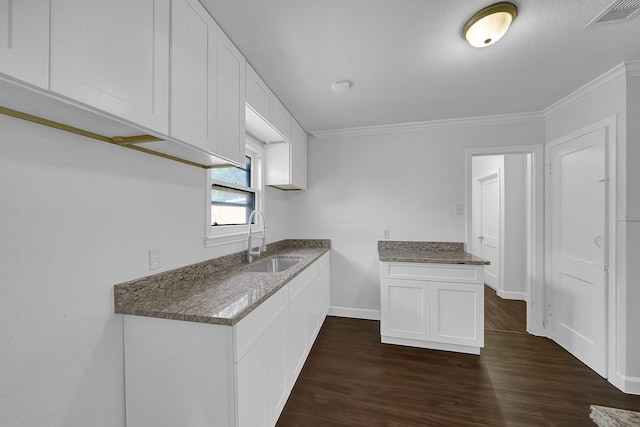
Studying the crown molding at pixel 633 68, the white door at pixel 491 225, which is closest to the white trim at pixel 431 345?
the white door at pixel 491 225

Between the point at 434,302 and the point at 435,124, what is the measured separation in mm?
2031

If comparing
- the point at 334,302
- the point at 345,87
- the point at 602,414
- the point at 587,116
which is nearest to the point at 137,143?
the point at 345,87

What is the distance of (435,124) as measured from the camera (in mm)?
3000

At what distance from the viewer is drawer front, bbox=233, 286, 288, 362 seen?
109cm

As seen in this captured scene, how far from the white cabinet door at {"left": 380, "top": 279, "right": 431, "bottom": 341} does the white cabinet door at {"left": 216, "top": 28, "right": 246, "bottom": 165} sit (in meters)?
1.97

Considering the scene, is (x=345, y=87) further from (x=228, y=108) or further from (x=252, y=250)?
(x=252, y=250)

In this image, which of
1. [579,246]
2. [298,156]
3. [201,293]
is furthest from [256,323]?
[579,246]

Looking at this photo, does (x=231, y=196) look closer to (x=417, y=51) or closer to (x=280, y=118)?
(x=280, y=118)

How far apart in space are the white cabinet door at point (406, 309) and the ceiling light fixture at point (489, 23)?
79.0 inches

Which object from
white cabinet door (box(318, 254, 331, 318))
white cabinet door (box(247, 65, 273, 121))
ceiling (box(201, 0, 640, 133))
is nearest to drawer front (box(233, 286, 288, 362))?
white cabinet door (box(318, 254, 331, 318))

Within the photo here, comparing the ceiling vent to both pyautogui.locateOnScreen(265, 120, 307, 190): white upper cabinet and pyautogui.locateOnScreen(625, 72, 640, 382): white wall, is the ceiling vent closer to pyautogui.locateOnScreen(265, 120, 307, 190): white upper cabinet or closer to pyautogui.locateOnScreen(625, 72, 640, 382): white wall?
pyautogui.locateOnScreen(625, 72, 640, 382): white wall

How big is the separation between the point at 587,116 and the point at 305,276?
2889mm

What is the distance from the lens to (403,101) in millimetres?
2475

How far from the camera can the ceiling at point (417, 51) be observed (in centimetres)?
136
